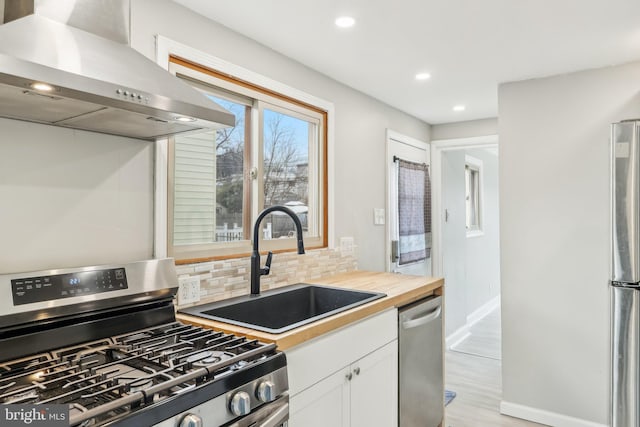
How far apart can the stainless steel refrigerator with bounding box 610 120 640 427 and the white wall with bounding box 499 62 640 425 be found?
1.99ft

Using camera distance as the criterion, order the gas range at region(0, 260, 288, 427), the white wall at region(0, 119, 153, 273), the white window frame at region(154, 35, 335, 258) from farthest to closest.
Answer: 1. the white window frame at region(154, 35, 335, 258)
2. the white wall at region(0, 119, 153, 273)
3. the gas range at region(0, 260, 288, 427)

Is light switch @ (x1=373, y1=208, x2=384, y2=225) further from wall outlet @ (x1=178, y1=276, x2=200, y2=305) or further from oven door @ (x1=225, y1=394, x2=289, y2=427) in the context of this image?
oven door @ (x1=225, y1=394, x2=289, y2=427)

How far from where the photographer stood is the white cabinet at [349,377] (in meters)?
1.49

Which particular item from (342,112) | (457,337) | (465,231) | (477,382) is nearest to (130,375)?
(342,112)

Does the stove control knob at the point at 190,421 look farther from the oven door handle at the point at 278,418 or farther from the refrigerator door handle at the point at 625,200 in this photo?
the refrigerator door handle at the point at 625,200

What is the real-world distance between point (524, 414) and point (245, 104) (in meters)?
2.75

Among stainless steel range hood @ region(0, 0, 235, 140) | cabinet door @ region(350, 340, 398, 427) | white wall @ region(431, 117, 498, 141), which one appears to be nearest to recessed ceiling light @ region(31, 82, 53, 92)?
stainless steel range hood @ region(0, 0, 235, 140)

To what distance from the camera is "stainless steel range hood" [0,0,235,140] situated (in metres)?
1.00

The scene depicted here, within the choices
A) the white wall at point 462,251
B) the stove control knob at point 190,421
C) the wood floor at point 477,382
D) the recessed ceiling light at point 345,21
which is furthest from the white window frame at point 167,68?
the white wall at point 462,251

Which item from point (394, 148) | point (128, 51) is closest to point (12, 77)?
point (128, 51)

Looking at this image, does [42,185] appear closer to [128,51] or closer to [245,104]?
[128,51]

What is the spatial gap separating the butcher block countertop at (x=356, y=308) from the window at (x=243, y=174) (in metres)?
0.35

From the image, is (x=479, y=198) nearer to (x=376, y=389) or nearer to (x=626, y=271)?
(x=626, y=271)

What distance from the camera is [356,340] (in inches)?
70.4
